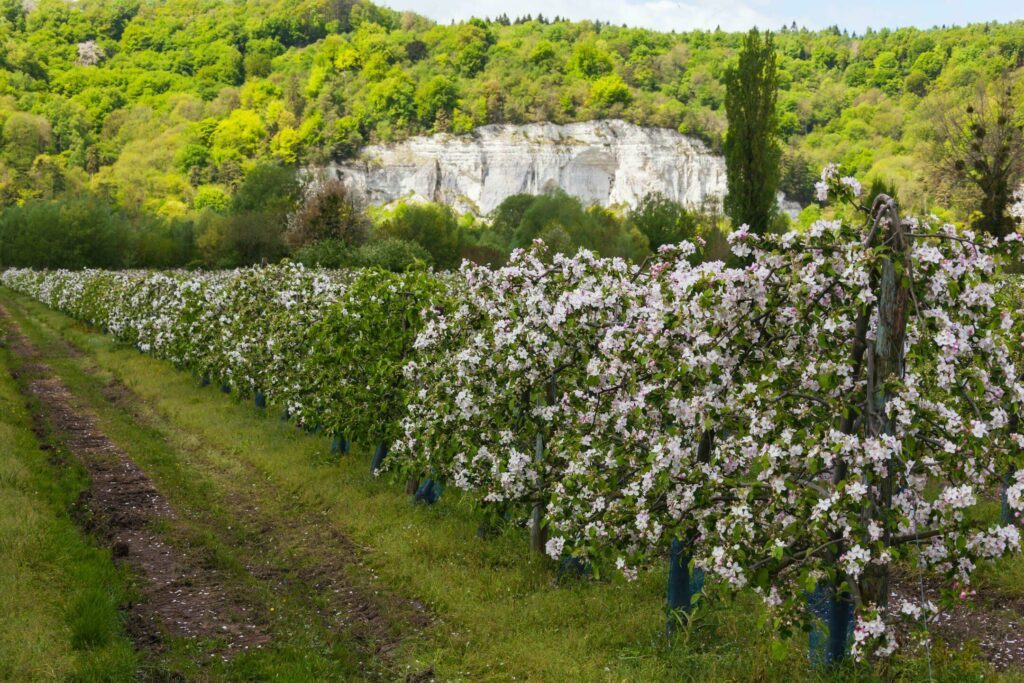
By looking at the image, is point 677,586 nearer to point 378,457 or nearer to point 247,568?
point 247,568

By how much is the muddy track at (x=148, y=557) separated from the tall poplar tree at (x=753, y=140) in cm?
5550

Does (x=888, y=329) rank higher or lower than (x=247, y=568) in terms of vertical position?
higher

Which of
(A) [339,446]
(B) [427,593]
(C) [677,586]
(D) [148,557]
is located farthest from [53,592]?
(A) [339,446]

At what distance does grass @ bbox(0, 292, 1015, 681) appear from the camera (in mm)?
9508

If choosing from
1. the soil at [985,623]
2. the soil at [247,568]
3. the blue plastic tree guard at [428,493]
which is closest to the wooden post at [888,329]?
the soil at [985,623]

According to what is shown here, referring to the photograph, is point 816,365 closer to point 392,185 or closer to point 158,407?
point 158,407

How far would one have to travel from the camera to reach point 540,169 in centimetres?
19600

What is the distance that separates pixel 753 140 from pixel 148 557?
210ft

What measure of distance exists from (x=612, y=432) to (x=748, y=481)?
2993mm

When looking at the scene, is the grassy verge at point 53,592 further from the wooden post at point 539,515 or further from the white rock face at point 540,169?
the white rock face at point 540,169

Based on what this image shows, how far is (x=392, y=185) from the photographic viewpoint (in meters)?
195

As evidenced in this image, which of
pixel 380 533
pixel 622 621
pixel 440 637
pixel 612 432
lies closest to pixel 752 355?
pixel 612 432

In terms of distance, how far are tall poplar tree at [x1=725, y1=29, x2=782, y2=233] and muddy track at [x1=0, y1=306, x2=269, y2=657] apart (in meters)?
55.5

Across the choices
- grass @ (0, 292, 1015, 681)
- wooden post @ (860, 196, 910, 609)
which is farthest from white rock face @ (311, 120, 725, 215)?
wooden post @ (860, 196, 910, 609)
